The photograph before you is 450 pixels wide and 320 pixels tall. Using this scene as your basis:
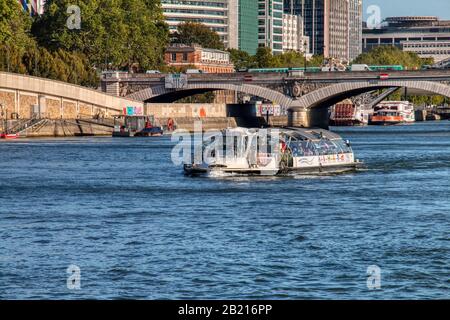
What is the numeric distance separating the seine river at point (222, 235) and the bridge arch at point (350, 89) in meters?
68.0

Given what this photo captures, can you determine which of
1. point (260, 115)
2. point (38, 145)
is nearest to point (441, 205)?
point (38, 145)

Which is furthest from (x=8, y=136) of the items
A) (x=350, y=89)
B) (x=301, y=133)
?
(x=301, y=133)

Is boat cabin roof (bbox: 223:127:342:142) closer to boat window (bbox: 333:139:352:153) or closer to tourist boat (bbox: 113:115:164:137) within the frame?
boat window (bbox: 333:139:352:153)

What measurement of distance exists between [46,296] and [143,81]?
116m

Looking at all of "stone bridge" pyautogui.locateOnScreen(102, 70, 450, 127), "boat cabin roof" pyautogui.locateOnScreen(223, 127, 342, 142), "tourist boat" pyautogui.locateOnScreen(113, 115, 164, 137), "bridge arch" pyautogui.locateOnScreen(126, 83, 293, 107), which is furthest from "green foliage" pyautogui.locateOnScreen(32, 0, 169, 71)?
"boat cabin roof" pyautogui.locateOnScreen(223, 127, 342, 142)

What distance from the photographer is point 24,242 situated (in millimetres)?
31734

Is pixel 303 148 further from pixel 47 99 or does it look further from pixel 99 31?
pixel 99 31

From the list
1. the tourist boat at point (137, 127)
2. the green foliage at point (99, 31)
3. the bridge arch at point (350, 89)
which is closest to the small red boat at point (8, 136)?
the tourist boat at point (137, 127)

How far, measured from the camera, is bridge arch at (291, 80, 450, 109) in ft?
412

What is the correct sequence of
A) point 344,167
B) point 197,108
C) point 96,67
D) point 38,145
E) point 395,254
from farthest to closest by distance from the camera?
point 96,67 < point 197,108 < point 38,145 < point 344,167 < point 395,254

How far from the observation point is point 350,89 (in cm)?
12938

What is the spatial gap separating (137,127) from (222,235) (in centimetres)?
8234

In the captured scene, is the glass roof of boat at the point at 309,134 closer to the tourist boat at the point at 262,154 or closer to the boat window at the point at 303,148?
the tourist boat at the point at 262,154
